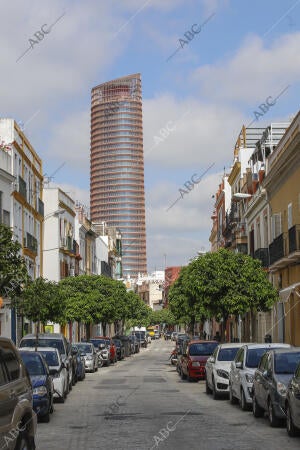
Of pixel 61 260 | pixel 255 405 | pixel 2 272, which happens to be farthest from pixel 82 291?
pixel 255 405

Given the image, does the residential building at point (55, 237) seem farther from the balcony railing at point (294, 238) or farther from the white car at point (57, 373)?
the white car at point (57, 373)

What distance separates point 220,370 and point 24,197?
27663 mm

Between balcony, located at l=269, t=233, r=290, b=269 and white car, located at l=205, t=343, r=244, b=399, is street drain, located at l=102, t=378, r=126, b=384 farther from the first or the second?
balcony, located at l=269, t=233, r=290, b=269

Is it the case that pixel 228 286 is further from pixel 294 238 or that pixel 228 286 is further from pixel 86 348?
pixel 86 348

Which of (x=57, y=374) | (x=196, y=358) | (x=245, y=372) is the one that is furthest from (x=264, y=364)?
(x=196, y=358)

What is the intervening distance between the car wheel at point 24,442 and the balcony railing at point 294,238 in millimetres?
23656

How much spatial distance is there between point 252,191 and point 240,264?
40.4 ft

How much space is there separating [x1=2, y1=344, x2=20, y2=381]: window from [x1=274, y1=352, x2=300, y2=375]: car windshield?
23.7 feet

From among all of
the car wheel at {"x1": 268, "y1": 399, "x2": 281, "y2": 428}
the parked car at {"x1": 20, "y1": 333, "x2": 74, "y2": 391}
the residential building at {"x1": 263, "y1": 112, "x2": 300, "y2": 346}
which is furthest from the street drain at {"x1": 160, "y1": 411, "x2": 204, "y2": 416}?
the residential building at {"x1": 263, "y1": 112, "x2": 300, "y2": 346}

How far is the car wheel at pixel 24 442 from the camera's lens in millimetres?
8567

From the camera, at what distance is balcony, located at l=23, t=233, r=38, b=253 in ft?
160

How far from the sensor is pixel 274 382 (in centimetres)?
1476

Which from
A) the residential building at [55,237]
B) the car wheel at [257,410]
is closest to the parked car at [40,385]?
the car wheel at [257,410]

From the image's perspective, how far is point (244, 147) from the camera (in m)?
57.4
